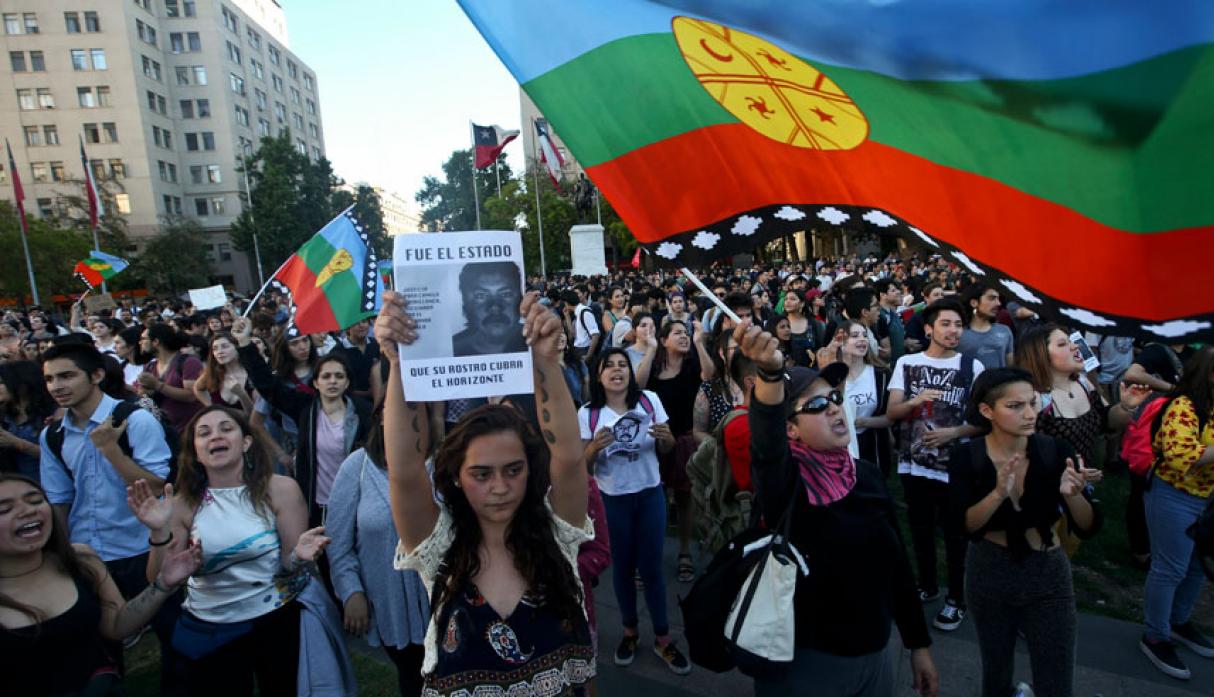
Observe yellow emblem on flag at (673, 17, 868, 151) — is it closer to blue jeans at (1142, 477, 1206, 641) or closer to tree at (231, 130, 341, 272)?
blue jeans at (1142, 477, 1206, 641)

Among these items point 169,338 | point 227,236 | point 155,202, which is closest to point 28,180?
point 155,202

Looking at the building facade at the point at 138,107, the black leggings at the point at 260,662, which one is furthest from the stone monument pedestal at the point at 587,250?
the building facade at the point at 138,107

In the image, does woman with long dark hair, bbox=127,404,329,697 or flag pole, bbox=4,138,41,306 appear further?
flag pole, bbox=4,138,41,306

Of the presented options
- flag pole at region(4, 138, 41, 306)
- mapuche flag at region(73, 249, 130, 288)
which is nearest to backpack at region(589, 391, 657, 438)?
mapuche flag at region(73, 249, 130, 288)

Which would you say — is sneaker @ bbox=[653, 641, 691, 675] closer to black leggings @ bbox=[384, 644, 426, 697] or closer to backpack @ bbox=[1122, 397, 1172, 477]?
black leggings @ bbox=[384, 644, 426, 697]

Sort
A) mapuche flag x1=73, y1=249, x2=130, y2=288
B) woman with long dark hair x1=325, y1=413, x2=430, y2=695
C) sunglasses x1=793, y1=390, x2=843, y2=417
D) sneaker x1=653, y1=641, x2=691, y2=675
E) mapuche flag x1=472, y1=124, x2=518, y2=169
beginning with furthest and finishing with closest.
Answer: mapuche flag x1=73, y1=249, x2=130, y2=288 → mapuche flag x1=472, y1=124, x2=518, y2=169 → sneaker x1=653, y1=641, x2=691, y2=675 → woman with long dark hair x1=325, y1=413, x2=430, y2=695 → sunglasses x1=793, y1=390, x2=843, y2=417

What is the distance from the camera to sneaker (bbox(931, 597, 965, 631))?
4227 mm

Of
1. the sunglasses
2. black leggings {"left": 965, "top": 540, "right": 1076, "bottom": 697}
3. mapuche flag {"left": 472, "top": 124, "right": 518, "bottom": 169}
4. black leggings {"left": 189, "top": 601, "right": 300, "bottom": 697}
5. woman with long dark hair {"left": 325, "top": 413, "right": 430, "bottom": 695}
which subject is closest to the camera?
the sunglasses

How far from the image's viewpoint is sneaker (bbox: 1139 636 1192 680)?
142 inches

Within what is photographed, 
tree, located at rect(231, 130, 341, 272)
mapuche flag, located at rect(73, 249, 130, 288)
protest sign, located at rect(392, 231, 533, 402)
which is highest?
tree, located at rect(231, 130, 341, 272)

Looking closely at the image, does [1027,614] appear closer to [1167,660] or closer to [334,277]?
[1167,660]

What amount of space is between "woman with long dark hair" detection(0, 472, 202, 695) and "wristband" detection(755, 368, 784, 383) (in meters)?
2.45

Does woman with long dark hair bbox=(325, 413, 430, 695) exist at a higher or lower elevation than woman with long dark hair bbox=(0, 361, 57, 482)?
lower

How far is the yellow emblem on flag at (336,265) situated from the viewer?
6.26 metres
